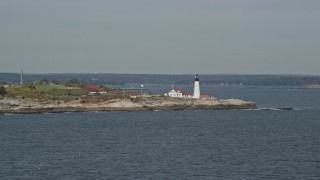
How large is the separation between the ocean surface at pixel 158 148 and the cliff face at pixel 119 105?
11358 mm

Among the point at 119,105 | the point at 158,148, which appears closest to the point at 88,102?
the point at 119,105

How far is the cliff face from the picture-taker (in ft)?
318

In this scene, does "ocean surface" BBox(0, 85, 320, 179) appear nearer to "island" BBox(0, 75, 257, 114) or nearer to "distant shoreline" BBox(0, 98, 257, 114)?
"distant shoreline" BBox(0, 98, 257, 114)

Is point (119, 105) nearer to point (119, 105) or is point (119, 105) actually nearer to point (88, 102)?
point (119, 105)

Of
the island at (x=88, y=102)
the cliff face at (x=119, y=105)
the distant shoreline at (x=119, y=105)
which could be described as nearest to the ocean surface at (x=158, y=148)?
the distant shoreline at (x=119, y=105)

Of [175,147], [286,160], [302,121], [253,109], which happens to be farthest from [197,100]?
[286,160]

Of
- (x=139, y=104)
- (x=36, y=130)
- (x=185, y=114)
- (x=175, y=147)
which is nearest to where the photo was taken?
(x=175, y=147)

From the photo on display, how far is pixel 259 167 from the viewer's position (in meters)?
42.7

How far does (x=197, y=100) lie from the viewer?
362ft

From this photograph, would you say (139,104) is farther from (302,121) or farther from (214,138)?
(214,138)

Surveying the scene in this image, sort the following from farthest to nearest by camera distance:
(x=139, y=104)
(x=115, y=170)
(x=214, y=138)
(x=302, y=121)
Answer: (x=139, y=104), (x=302, y=121), (x=214, y=138), (x=115, y=170)

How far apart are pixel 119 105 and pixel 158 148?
51.0m

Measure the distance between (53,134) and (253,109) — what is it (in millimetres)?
52641

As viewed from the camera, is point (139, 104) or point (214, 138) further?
point (139, 104)
